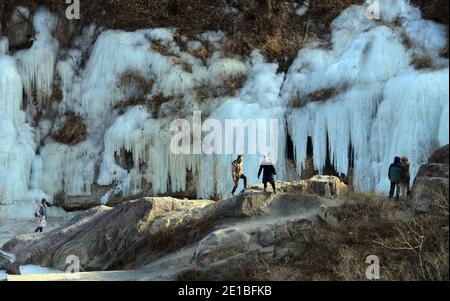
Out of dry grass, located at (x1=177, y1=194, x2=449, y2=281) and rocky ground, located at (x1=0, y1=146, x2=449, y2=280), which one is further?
rocky ground, located at (x1=0, y1=146, x2=449, y2=280)

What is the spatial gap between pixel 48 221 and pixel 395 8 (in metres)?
14.9

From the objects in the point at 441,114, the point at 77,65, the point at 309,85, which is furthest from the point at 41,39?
the point at 441,114

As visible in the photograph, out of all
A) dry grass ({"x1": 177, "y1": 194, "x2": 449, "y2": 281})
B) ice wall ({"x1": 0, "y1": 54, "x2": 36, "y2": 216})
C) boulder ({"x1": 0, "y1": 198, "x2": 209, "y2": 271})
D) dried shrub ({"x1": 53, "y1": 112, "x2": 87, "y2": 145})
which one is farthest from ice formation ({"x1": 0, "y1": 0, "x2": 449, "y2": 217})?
dry grass ({"x1": 177, "y1": 194, "x2": 449, "y2": 281})

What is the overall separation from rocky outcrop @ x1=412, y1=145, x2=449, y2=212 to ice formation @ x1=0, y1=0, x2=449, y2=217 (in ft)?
17.8

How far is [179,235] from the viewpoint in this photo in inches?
595

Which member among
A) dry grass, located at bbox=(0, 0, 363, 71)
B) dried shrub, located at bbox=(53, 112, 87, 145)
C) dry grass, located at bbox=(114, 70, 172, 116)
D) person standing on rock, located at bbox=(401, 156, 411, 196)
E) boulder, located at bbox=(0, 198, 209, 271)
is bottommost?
boulder, located at bbox=(0, 198, 209, 271)

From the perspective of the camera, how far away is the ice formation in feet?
69.3

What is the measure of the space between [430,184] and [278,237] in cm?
307

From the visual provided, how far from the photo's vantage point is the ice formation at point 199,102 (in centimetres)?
2112

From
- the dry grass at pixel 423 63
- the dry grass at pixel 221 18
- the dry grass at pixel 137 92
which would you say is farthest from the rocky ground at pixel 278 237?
the dry grass at pixel 221 18

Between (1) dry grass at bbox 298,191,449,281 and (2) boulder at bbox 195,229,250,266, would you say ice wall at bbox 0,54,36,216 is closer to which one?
(2) boulder at bbox 195,229,250,266

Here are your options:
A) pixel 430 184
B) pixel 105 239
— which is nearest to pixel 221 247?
pixel 430 184

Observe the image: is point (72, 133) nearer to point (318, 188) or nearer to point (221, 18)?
point (221, 18)

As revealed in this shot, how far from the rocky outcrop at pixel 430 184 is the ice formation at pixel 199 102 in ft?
17.8
